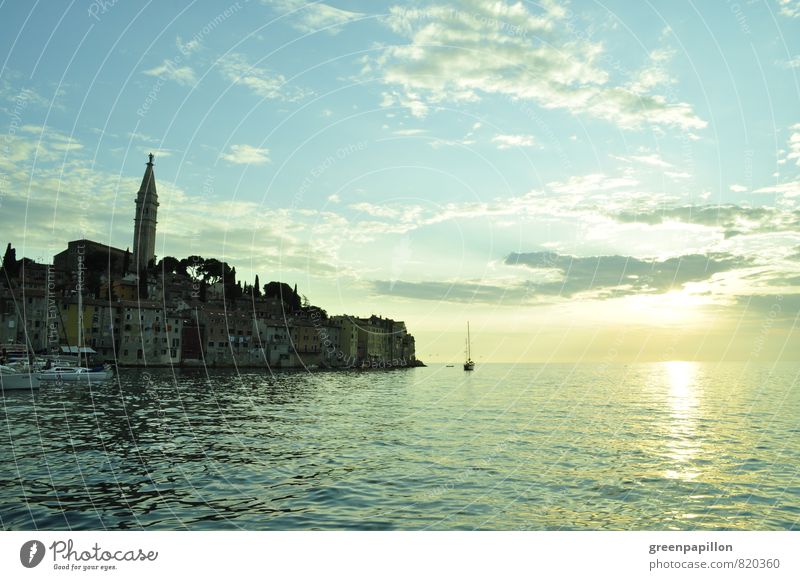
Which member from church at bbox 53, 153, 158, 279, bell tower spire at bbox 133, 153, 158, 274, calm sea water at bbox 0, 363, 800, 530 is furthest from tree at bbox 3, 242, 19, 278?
calm sea water at bbox 0, 363, 800, 530

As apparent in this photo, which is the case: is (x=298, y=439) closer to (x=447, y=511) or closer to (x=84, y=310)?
(x=447, y=511)

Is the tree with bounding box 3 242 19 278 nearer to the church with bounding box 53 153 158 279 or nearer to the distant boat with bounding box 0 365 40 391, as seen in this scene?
the church with bounding box 53 153 158 279

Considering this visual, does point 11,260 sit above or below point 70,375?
above

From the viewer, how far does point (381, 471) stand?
26656 millimetres

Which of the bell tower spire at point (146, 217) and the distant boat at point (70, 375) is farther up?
the bell tower spire at point (146, 217)

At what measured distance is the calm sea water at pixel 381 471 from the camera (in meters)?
19.1

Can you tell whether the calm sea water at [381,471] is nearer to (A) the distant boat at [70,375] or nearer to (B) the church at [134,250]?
(A) the distant boat at [70,375]

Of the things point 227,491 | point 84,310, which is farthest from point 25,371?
point 227,491

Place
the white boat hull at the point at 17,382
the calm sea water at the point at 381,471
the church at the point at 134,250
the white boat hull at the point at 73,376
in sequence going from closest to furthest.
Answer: the calm sea water at the point at 381,471
the white boat hull at the point at 17,382
the white boat hull at the point at 73,376
the church at the point at 134,250

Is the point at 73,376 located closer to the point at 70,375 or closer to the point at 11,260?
Answer: the point at 70,375

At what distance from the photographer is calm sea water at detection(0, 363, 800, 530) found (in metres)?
19.1

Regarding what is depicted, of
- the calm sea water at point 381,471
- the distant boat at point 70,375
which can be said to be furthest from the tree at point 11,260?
the calm sea water at point 381,471

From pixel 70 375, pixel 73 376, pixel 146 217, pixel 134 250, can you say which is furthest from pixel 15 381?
pixel 146 217
